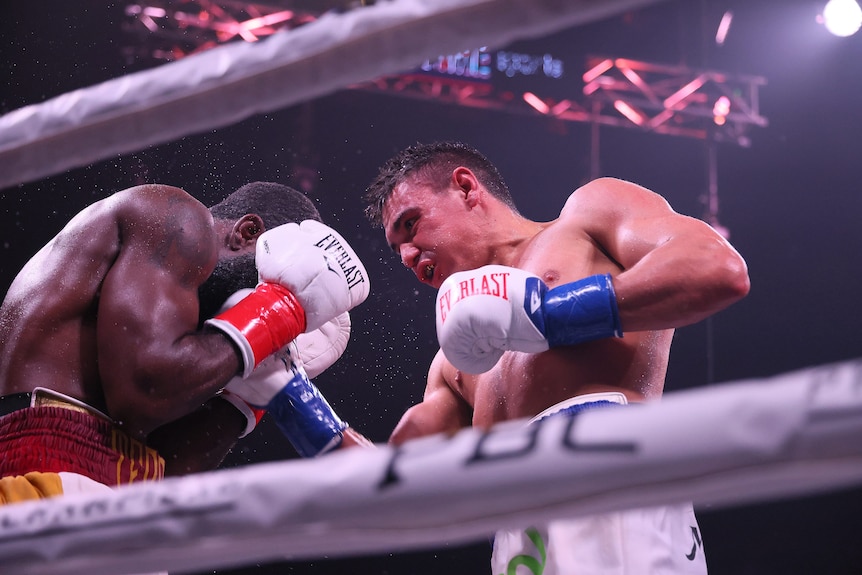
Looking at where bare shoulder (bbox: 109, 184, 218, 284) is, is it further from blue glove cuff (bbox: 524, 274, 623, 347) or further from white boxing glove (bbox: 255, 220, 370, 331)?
blue glove cuff (bbox: 524, 274, 623, 347)

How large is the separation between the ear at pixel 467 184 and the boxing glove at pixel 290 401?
2.09 ft

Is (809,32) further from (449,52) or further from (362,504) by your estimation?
(362,504)

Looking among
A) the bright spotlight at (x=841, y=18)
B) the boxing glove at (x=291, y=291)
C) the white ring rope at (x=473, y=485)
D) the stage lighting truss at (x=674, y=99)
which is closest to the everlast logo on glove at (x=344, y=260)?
the boxing glove at (x=291, y=291)

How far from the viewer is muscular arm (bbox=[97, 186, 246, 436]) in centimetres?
156

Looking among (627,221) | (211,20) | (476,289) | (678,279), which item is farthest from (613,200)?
(211,20)

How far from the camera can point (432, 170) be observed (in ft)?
7.54

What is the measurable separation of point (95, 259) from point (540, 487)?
1361 mm

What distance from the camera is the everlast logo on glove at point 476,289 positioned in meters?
1.57

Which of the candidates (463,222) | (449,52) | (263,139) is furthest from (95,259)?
(263,139)

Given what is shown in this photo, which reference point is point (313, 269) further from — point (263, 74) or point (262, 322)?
point (263, 74)

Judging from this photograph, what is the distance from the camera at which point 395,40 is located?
854 mm

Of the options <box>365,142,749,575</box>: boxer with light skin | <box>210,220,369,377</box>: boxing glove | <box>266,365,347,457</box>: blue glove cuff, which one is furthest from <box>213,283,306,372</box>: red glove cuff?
<box>365,142,749,575</box>: boxer with light skin

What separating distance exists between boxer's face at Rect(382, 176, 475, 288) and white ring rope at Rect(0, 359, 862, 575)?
1.53m

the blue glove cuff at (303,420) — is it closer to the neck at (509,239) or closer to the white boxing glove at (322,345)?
the white boxing glove at (322,345)
